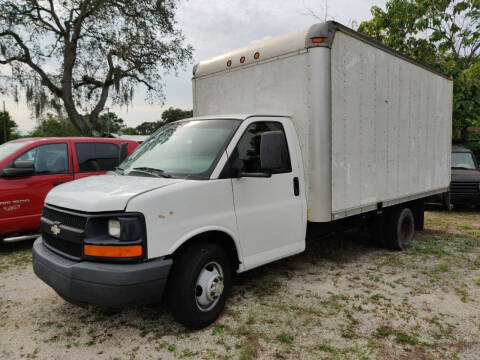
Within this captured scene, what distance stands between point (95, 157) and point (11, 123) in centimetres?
6589

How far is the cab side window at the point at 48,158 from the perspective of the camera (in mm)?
6324

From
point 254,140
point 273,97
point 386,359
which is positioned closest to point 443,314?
point 386,359

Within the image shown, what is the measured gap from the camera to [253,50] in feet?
16.7

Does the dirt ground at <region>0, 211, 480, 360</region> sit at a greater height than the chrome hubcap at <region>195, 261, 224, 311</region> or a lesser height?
lesser

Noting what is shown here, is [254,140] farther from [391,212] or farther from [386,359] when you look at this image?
[391,212]

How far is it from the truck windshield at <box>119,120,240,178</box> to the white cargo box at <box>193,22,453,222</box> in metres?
0.65

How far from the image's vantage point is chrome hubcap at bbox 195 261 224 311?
3.50 metres

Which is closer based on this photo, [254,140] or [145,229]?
[145,229]

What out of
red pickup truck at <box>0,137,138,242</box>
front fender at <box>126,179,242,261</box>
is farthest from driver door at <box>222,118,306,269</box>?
red pickup truck at <box>0,137,138,242</box>

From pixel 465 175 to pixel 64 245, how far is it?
11313 mm

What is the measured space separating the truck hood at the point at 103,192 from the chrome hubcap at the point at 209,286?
924mm

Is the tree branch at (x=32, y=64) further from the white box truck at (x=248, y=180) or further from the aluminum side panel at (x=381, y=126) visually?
the aluminum side panel at (x=381, y=126)

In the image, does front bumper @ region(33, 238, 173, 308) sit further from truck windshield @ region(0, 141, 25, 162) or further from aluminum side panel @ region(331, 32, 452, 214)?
truck windshield @ region(0, 141, 25, 162)

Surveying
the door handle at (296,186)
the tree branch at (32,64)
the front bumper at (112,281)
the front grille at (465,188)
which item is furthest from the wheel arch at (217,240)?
the tree branch at (32,64)
